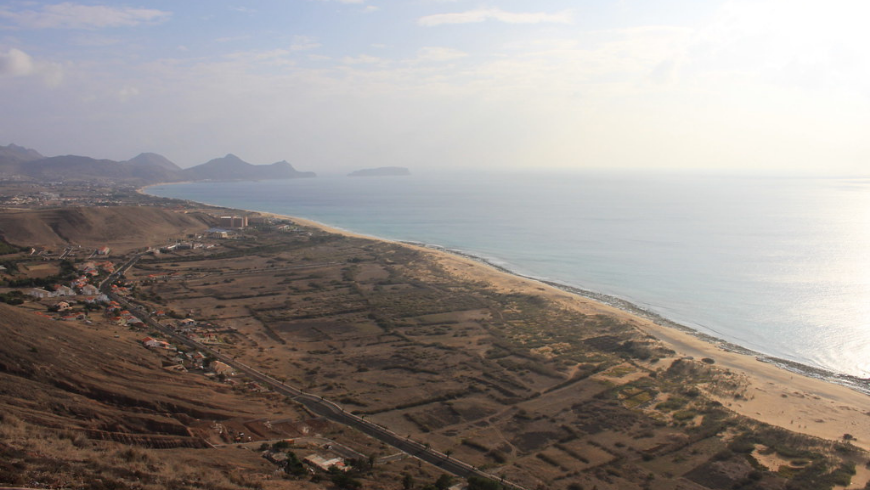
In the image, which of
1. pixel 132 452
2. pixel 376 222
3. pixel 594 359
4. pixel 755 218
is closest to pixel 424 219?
pixel 376 222

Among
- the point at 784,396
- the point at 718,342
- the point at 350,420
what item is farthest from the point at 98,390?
the point at 718,342

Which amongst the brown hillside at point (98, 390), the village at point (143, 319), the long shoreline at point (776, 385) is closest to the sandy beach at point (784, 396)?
the long shoreline at point (776, 385)

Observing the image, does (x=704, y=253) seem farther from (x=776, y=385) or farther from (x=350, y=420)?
(x=350, y=420)

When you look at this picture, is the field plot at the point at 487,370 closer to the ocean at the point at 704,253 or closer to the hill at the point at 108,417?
the hill at the point at 108,417

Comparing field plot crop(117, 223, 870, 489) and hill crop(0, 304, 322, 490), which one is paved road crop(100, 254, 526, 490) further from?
hill crop(0, 304, 322, 490)

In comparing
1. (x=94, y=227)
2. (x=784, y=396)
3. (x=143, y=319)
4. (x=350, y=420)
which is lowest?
(x=784, y=396)

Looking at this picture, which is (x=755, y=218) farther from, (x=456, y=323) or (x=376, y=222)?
(x=456, y=323)
